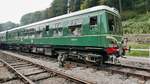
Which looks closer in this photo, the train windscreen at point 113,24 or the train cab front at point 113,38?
the train cab front at point 113,38

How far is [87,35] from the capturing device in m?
10.8

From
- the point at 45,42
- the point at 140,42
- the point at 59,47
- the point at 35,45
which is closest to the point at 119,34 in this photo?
the point at 59,47

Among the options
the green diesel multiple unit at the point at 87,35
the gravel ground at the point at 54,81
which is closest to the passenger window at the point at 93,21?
the green diesel multiple unit at the point at 87,35

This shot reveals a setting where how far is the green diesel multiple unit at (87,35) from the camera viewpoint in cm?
1003

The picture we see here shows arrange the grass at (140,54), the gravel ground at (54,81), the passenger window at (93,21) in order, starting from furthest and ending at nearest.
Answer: the grass at (140,54), the passenger window at (93,21), the gravel ground at (54,81)

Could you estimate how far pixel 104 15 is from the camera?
392 inches

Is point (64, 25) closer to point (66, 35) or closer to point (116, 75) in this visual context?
point (66, 35)

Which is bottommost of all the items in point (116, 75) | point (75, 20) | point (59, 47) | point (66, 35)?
point (116, 75)

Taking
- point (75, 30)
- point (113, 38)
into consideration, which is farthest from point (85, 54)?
point (113, 38)

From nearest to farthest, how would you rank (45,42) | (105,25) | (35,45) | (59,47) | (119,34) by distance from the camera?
(105,25)
(119,34)
(59,47)
(45,42)
(35,45)

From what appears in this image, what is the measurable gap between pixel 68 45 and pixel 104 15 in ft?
11.9

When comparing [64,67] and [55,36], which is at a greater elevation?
[55,36]

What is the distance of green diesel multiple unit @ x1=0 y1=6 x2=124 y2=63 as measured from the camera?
10.0m

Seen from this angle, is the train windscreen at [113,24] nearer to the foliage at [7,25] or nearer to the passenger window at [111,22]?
the passenger window at [111,22]
